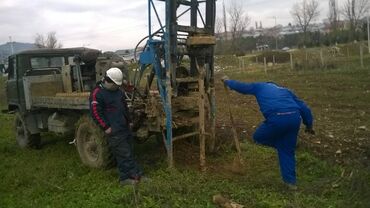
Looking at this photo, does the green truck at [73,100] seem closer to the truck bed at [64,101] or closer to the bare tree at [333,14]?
the truck bed at [64,101]

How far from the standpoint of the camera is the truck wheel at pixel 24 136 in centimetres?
1140

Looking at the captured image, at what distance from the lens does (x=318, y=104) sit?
48.0 feet

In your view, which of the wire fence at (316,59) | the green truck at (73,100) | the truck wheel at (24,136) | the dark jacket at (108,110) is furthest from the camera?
the wire fence at (316,59)

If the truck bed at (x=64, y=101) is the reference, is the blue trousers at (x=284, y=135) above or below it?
below

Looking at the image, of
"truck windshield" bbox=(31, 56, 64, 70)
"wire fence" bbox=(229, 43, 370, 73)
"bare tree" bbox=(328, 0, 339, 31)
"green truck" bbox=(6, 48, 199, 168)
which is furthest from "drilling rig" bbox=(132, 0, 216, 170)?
"bare tree" bbox=(328, 0, 339, 31)

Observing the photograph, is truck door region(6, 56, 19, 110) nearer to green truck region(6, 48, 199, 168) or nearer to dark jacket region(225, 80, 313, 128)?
green truck region(6, 48, 199, 168)

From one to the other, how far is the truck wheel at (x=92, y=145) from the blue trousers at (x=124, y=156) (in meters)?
0.54

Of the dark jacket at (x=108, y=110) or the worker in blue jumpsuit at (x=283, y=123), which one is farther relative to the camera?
the dark jacket at (x=108, y=110)

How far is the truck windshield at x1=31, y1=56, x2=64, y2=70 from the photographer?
1149 cm

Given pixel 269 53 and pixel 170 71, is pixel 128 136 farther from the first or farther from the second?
pixel 269 53

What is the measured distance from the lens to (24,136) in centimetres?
1159

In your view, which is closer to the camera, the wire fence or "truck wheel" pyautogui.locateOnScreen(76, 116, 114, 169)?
"truck wheel" pyautogui.locateOnScreen(76, 116, 114, 169)

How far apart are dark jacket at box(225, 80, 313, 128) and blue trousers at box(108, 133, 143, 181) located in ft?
6.34

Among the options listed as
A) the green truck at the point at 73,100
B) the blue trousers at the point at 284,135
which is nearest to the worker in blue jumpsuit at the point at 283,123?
the blue trousers at the point at 284,135
